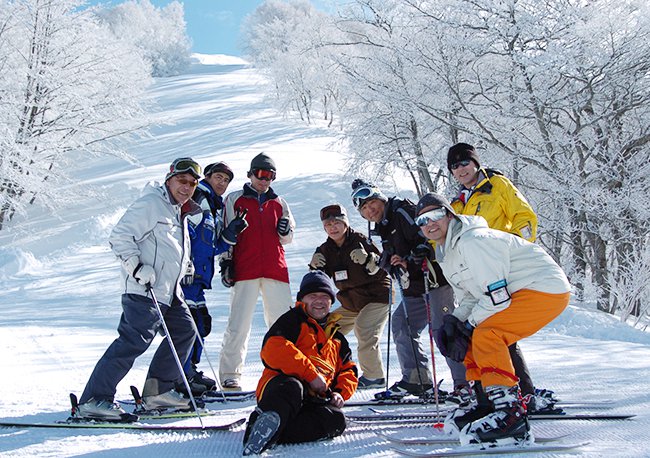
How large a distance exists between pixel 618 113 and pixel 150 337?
9313mm

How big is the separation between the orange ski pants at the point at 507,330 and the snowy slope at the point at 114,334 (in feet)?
1.68

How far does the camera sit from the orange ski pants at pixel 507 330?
284 centimetres

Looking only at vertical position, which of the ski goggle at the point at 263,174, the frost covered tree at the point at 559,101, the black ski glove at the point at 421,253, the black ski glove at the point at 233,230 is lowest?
the black ski glove at the point at 421,253

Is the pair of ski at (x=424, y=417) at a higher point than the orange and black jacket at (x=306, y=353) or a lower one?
lower

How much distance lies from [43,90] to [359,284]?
45.7 ft

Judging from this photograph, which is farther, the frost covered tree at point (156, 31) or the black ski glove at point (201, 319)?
the frost covered tree at point (156, 31)

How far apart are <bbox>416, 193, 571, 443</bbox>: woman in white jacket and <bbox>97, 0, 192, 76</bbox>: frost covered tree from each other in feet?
176

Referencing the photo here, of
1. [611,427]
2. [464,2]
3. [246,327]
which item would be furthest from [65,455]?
[464,2]

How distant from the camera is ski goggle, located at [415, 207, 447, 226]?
3.09m

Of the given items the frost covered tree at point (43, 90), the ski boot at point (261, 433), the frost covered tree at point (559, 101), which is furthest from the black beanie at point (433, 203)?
the frost covered tree at point (43, 90)

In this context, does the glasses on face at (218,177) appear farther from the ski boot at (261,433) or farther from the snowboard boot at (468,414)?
the snowboard boot at (468,414)

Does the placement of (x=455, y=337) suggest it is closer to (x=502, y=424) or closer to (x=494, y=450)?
(x=502, y=424)

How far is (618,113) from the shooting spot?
33.4 ft

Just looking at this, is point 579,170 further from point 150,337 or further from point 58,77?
point 58,77
